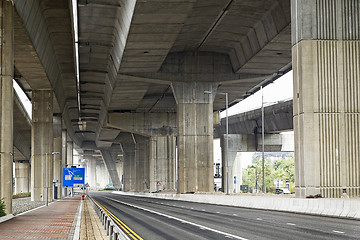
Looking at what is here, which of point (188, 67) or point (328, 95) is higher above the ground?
point (188, 67)

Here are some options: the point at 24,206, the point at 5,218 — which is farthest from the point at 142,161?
the point at 5,218

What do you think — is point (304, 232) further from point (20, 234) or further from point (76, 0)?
point (76, 0)

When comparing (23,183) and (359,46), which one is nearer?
(359,46)

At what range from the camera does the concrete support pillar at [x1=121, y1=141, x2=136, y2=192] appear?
476 ft

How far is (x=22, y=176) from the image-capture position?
5571 inches

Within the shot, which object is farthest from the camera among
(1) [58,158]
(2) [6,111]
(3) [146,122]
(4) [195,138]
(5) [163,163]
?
(5) [163,163]

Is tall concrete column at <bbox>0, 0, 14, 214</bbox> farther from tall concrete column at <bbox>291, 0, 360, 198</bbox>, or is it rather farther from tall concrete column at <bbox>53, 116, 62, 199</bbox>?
tall concrete column at <bbox>53, 116, 62, 199</bbox>

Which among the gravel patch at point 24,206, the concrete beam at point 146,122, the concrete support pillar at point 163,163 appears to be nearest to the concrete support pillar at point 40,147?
the gravel patch at point 24,206

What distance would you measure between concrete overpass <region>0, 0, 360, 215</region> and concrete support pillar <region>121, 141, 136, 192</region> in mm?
46512

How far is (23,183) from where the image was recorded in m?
142

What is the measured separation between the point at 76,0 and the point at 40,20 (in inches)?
126

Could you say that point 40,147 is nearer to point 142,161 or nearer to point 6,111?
point 6,111

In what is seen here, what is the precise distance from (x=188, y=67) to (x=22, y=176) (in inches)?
3366

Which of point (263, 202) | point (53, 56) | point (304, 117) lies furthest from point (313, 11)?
point (53, 56)
